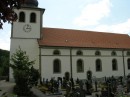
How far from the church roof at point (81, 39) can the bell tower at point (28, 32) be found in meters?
1.46

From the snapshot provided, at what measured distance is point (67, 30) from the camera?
38.8 meters

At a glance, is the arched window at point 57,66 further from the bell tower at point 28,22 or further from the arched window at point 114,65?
the arched window at point 114,65

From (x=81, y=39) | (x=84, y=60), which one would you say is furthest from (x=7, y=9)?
(x=81, y=39)

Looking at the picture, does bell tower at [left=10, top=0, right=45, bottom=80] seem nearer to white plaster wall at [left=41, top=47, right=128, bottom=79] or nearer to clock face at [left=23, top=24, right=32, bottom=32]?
clock face at [left=23, top=24, right=32, bottom=32]

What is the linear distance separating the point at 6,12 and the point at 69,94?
12.9 m

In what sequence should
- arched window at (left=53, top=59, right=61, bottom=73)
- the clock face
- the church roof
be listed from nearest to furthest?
the clock face < arched window at (left=53, top=59, right=61, bottom=73) < the church roof

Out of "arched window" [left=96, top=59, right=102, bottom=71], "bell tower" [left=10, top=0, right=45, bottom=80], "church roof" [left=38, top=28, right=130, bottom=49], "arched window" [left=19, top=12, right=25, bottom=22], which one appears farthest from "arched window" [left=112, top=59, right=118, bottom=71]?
"arched window" [left=19, top=12, right=25, bottom=22]

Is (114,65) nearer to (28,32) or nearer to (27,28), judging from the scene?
(28,32)

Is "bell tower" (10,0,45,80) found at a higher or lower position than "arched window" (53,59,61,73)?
higher

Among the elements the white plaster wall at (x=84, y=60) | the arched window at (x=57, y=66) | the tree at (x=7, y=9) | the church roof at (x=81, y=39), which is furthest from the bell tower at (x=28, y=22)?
the tree at (x=7, y=9)

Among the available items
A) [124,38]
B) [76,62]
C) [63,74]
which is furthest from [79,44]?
[124,38]

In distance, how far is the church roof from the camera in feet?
112

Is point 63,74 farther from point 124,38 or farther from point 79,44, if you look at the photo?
point 124,38

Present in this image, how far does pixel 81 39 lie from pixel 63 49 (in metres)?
5.38
